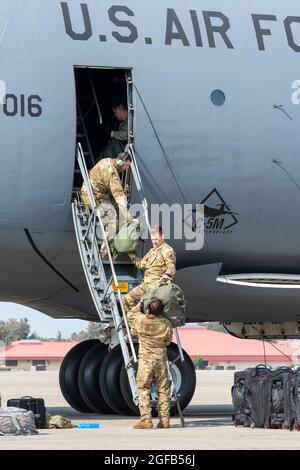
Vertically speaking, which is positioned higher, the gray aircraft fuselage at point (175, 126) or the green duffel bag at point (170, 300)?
the gray aircraft fuselage at point (175, 126)

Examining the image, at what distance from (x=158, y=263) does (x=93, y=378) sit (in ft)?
19.7

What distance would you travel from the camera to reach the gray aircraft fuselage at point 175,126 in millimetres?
21312

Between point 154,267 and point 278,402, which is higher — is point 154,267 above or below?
above

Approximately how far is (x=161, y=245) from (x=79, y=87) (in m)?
4.11

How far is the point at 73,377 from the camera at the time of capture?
2638 cm

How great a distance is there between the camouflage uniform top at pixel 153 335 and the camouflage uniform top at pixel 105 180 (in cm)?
287

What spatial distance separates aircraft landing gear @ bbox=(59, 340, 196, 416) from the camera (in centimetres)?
2359

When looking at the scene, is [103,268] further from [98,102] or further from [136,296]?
[98,102]

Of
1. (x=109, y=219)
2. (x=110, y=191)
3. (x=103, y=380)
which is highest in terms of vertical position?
(x=110, y=191)

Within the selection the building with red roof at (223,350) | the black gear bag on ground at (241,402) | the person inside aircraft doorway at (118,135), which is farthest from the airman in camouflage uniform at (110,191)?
the building with red roof at (223,350)

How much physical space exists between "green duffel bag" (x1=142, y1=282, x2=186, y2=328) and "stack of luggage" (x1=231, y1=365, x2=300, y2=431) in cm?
150

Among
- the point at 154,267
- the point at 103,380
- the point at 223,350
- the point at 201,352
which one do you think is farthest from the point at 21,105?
the point at 223,350

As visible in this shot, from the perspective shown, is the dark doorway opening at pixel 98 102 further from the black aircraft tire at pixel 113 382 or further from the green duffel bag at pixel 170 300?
the green duffel bag at pixel 170 300

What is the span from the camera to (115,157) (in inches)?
893
